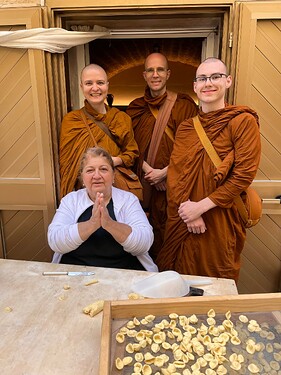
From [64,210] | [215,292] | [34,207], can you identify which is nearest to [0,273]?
[64,210]

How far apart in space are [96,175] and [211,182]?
0.57 meters

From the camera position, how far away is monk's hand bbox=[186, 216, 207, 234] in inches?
67.4

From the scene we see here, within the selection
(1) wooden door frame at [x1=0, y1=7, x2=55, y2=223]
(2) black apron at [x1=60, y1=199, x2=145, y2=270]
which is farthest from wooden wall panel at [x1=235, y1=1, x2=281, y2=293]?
(1) wooden door frame at [x1=0, y1=7, x2=55, y2=223]

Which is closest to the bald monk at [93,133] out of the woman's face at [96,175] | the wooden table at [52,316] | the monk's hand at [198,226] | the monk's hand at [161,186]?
the monk's hand at [161,186]

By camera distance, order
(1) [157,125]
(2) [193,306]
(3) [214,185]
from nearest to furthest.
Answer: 1. (2) [193,306]
2. (3) [214,185]
3. (1) [157,125]

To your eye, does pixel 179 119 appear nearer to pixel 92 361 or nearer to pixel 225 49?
pixel 225 49

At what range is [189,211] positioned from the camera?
1.70m

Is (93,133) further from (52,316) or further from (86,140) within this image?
(52,316)

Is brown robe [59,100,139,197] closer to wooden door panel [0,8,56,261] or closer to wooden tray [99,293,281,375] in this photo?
wooden door panel [0,8,56,261]

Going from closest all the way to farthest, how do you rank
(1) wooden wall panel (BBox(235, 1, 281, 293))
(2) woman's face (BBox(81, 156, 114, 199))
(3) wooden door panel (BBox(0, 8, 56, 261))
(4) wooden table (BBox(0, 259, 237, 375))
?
(4) wooden table (BBox(0, 259, 237, 375)), (2) woman's face (BBox(81, 156, 114, 199)), (1) wooden wall panel (BBox(235, 1, 281, 293)), (3) wooden door panel (BBox(0, 8, 56, 261))

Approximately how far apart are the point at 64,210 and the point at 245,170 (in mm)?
857

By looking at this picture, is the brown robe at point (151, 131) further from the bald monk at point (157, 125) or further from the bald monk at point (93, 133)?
the bald monk at point (93, 133)

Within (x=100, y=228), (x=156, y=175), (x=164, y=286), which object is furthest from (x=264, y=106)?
(x=164, y=286)

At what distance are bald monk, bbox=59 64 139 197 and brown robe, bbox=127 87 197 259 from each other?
0.14m
